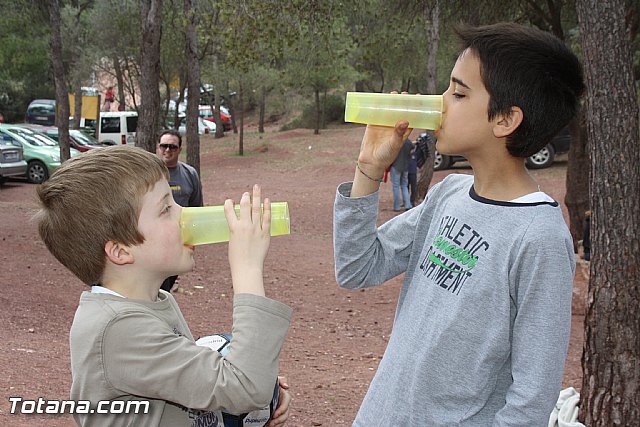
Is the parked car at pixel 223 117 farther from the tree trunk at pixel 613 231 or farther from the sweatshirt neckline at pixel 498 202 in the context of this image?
the sweatshirt neckline at pixel 498 202

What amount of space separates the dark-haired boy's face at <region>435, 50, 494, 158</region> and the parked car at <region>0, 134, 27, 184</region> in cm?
1975

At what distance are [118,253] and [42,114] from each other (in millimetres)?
38173

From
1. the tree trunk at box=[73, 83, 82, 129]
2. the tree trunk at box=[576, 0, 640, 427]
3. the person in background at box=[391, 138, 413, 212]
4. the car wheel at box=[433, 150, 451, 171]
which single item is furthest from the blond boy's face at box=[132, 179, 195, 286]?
the tree trunk at box=[73, 83, 82, 129]

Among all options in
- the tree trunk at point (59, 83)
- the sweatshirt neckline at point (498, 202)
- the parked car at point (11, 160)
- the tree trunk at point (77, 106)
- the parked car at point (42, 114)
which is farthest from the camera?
the parked car at point (42, 114)

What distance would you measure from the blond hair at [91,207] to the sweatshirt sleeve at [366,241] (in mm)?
602

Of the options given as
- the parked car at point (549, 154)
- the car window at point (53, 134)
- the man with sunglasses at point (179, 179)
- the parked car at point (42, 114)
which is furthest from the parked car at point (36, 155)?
the parked car at point (42, 114)

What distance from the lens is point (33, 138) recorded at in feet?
72.7

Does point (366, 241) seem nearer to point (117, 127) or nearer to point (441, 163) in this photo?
point (441, 163)

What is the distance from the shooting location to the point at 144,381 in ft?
5.79

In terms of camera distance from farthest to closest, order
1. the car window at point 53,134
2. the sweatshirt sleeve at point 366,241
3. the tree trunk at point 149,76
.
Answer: the car window at point 53,134 → the tree trunk at point 149,76 → the sweatshirt sleeve at point 366,241

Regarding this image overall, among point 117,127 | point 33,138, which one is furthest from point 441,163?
point 117,127

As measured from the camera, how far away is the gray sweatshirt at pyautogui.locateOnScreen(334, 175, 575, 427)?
6.17 ft

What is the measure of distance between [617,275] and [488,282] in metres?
3.03

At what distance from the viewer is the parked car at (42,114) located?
37.1 m
